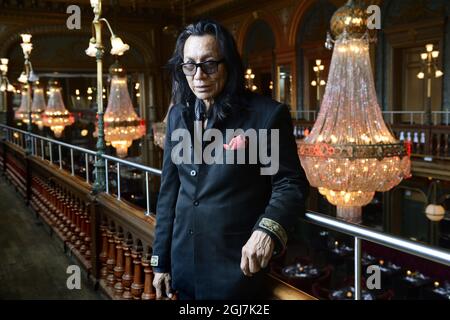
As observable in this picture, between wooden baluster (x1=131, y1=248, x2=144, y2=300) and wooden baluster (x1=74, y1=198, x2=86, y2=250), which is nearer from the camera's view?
wooden baluster (x1=131, y1=248, x2=144, y2=300)

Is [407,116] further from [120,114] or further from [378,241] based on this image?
[378,241]

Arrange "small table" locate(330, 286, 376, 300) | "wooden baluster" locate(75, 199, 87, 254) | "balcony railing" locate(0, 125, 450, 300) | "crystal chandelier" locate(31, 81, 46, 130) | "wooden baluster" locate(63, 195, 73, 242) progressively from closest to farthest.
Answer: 1. "balcony railing" locate(0, 125, 450, 300)
2. "wooden baluster" locate(75, 199, 87, 254)
3. "wooden baluster" locate(63, 195, 73, 242)
4. "small table" locate(330, 286, 376, 300)
5. "crystal chandelier" locate(31, 81, 46, 130)

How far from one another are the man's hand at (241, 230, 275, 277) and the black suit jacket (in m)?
0.02

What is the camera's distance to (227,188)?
1.59m

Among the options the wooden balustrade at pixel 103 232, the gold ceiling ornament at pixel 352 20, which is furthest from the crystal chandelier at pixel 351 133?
the wooden balustrade at pixel 103 232

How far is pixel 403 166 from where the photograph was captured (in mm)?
4359

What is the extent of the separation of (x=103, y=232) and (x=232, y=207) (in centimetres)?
284

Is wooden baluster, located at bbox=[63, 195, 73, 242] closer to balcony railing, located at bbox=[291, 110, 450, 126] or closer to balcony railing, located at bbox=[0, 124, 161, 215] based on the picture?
balcony railing, located at bbox=[0, 124, 161, 215]

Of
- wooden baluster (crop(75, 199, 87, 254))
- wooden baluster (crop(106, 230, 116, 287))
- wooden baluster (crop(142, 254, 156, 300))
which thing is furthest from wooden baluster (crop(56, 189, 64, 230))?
wooden baluster (crop(142, 254, 156, 300))

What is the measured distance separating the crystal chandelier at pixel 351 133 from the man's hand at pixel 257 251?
9.07 feet

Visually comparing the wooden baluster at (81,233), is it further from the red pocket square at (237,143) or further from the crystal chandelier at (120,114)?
the crystal chandelier at (120,114)

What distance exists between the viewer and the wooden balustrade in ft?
11.0

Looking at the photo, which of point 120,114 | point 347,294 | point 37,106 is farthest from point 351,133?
point 37,106

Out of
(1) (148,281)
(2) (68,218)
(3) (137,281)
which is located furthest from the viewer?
(2) (68,218)
